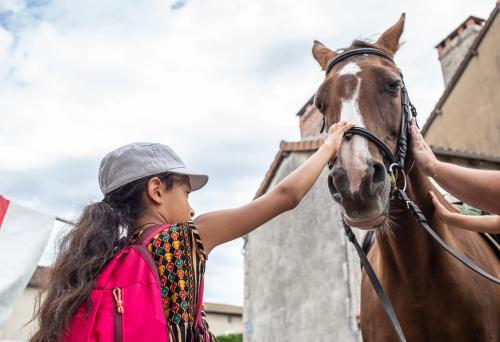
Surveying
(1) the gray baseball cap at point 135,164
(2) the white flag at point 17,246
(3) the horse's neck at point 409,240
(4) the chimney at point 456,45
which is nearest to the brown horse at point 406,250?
(3) the horse's neck at point 409,240

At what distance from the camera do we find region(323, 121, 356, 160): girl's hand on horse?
230cm

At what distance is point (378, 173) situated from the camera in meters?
2.34

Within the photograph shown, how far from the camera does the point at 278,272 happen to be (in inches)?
504

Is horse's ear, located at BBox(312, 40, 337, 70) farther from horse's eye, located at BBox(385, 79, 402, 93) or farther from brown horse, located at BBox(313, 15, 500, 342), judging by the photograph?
horse's eye, located at BBox(385, 79, 402, 93)

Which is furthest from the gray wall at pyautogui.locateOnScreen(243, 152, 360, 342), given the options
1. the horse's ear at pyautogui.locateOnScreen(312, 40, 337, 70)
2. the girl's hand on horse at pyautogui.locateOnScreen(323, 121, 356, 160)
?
the girl's hand on horse at pyautogui.locateOnScreen(323, 121, 356, 160)

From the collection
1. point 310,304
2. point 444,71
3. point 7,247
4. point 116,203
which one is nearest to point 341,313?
point 310,304

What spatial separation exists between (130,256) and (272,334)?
37.9 feet

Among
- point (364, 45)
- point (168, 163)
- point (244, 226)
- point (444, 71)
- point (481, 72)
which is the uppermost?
point (444, 71)

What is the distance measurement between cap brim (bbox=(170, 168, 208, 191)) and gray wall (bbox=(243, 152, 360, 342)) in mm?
8671

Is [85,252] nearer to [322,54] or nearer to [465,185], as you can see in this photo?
[465,185]

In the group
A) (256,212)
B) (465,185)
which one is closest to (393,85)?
(465,185)

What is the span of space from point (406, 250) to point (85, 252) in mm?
1719

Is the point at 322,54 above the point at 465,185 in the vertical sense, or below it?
above

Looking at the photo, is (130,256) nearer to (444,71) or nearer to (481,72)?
(481,72)
